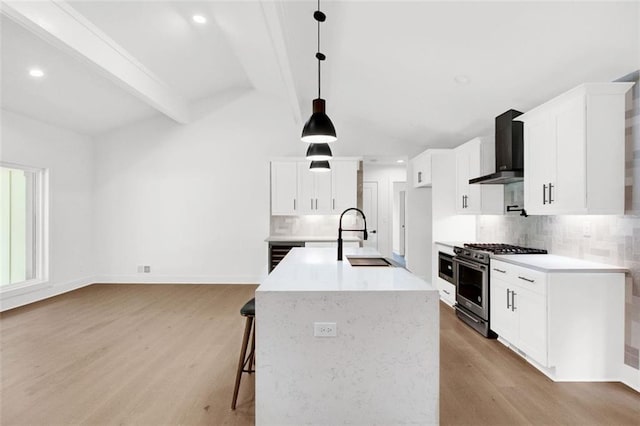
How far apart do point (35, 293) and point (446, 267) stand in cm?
606

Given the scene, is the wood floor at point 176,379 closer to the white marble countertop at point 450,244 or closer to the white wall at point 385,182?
the white marble countertop at point 450,244

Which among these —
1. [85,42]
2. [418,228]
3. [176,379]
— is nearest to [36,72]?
[85,42]

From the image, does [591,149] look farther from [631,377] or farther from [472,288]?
[472,288]

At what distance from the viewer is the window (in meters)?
5.05

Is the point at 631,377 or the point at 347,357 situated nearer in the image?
the point at 347,357

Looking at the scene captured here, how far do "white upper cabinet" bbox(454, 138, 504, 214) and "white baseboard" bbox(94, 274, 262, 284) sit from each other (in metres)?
3.87

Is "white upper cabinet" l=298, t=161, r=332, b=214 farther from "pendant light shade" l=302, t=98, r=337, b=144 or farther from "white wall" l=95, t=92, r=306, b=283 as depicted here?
"pendant light shade" l=302, t=98, r=337, b=144

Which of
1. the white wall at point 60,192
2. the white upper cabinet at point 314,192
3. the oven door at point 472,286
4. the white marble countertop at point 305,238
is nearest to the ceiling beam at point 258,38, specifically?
the white upper cabinet at point 314,192

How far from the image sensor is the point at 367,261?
307 cm

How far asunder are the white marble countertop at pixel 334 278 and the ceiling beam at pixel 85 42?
3018mm

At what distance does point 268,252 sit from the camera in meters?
5.92

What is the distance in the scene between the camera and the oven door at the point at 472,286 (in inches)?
148

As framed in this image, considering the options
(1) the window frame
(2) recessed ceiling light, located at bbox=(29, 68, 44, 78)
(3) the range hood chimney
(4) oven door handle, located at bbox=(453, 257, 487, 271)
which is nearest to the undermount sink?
(4) oven door handle, located at bbox=(453, 257, 487, 271)

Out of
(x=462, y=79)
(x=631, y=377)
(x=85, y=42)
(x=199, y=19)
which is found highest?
(x=199, y=19)
